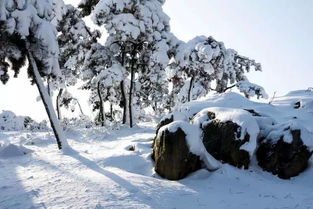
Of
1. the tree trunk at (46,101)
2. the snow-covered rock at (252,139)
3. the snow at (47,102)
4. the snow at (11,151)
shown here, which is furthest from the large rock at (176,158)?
the snow at (11,151)

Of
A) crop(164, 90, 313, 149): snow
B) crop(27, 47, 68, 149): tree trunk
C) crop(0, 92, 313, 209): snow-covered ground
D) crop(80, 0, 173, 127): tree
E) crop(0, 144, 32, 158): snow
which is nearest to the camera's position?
crop(0, 92, 313, 209): snow-covered ground

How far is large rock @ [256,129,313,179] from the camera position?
12.6 metres

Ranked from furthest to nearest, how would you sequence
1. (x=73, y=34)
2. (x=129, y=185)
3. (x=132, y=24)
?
(x=73, y=34)
(x=132, y=24)
(x=129, y=185)

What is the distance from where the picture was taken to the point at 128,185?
413 inches

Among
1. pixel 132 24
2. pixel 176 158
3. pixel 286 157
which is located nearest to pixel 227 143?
pixel 286 157

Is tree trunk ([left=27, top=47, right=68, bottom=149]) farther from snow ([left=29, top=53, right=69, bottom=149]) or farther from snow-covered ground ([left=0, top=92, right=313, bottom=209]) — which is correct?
snow-covered ground ([left=0, top=92, right=313, bottom=209])

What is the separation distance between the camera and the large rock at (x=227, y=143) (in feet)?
41.1

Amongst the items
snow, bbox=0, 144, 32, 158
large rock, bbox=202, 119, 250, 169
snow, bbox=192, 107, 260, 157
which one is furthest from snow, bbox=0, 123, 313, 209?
snow, bbox=0, 144, 32, 158

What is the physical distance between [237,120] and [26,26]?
8.64m

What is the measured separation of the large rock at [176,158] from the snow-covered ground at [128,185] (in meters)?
0.24

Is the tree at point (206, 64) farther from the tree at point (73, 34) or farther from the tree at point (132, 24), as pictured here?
the tree at point (73, 34)

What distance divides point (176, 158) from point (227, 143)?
2138 millimetres

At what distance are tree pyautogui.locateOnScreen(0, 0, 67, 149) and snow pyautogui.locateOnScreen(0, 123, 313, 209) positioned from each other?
3780 mm

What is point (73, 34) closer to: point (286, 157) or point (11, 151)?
point (11, 151)
